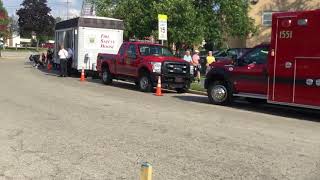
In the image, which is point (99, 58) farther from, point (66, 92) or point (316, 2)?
point (316, 2)

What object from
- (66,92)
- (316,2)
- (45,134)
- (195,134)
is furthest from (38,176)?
(316,2)

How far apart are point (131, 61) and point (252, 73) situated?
25.2ft

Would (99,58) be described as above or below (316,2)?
below

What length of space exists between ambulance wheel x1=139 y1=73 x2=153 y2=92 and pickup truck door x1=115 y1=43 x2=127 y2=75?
1618mm

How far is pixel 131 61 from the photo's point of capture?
2208 cm

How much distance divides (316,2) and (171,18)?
12.9 metres

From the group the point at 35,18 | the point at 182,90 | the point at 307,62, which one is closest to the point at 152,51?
the point at 182,90

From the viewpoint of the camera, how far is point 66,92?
19250mm

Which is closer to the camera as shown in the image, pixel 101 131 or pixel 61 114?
pixel 101 131

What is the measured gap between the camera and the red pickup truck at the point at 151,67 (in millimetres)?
20656

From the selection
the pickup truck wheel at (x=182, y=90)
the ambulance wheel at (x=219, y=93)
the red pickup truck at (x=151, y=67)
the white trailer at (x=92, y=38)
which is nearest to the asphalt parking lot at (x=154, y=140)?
the ambulance wheel at (x=219, y=93)

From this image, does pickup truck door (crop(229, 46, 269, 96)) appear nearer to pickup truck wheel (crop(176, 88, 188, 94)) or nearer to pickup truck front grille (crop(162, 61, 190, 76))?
pickup truck front grille (crop(162, 61, 190, 76))

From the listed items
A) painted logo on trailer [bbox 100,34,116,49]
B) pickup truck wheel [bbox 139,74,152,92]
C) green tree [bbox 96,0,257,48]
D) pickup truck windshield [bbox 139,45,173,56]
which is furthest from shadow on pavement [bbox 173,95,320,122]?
green tree [bbox 96,0,257,48]

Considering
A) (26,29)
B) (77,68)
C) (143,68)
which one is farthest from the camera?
(26,29)
